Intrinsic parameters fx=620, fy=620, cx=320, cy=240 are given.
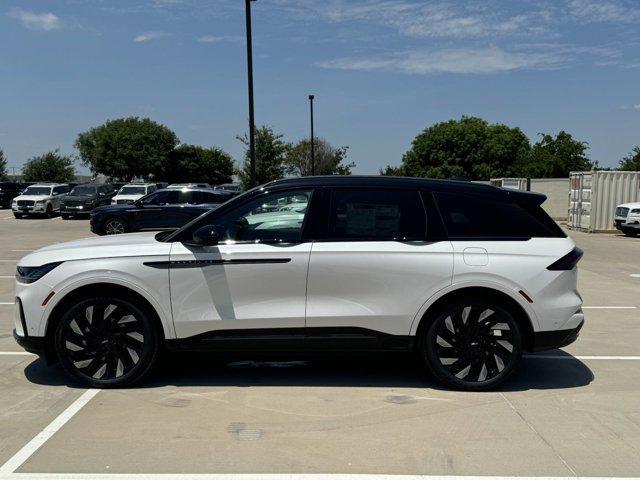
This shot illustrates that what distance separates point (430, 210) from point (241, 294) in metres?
1.68

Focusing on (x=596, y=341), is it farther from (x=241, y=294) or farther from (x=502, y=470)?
(x=241, y=294)

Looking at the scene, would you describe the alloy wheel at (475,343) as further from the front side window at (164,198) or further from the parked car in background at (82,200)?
the parked car in background at (82,200)

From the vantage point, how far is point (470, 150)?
73500 millimetres

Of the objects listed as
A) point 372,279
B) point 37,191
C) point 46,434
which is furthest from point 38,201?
point 372,279

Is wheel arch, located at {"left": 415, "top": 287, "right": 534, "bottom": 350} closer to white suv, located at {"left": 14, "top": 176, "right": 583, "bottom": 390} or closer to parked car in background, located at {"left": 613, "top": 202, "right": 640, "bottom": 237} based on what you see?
white suv, located at {"left": 14, "top": 176, "right": 583, "bottom": 390}

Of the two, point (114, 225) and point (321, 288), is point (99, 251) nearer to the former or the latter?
point (321, 288)

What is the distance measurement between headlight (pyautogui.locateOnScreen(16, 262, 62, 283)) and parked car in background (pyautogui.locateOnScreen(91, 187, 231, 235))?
507 inches

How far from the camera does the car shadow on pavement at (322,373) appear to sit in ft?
17.3

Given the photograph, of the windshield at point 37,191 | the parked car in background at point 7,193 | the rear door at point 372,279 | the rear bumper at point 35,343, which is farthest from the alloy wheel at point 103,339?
the parked car in background at point 7,193

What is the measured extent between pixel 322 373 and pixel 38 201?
98.3 feet

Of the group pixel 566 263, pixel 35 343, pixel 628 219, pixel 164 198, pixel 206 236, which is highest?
pixel 206 236

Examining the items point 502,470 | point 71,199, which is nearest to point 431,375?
point 502,470

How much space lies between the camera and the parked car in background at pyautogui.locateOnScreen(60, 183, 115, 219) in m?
30.9

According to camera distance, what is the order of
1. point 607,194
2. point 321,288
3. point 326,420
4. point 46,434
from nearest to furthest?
point 46,434, point 326,420, point 321,288, point 607,194
